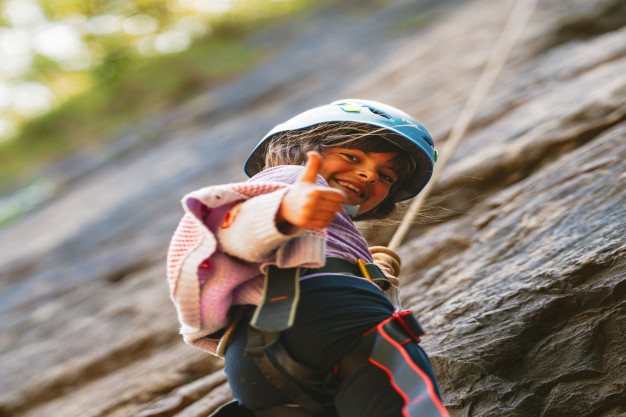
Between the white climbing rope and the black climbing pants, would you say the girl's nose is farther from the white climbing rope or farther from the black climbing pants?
the white climbing rope

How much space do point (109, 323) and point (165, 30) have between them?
12427 millimetres

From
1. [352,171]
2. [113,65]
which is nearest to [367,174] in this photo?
[352,171]

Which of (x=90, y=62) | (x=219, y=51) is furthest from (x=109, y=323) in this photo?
(x=90, y=62)

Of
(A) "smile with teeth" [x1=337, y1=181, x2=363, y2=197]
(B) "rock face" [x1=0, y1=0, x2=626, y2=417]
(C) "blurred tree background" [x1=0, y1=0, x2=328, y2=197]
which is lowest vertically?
(B) "rock face" [x1=0, y1=0, x2=626, y2=417]

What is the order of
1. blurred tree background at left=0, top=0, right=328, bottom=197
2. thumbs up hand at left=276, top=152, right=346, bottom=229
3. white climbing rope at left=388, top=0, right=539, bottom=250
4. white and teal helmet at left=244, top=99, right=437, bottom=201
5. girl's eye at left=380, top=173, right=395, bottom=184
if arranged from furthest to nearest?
blurred tree background at left=0, top=0, right=328, bottom=197 → white climbing rope at left=388, top=0, right=539, bottom=250 → girl's eye at left=380, top=173, right=395, bottom=184 → white and teal helmet at left=244, top=99, right=437, bottom=201 → thumbs up hand at left=276, top=152, right=346, bottom=229

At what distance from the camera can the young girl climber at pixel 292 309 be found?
50.3 inches

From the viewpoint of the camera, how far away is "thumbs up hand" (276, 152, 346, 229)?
1224 mm

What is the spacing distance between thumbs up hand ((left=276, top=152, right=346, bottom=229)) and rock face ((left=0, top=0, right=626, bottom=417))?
0.98 meters

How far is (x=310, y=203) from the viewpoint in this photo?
1219 millimetres

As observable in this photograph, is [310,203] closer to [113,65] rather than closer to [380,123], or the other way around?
[380,123]

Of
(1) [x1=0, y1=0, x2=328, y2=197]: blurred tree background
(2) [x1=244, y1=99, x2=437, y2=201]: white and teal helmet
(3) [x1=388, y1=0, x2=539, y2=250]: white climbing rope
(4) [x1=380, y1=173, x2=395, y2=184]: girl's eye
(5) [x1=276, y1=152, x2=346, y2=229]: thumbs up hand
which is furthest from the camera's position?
(1) [x1=0, y1=0, x2=328, y2=197]: blurred tree background

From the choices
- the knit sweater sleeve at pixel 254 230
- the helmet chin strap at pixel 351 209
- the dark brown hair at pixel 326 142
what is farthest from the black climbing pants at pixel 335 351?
the dark brown hair at pixel 326 142

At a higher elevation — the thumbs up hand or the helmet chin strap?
the thumbs up hand

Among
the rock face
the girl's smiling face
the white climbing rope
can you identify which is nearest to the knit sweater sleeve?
the girl's smiling face
